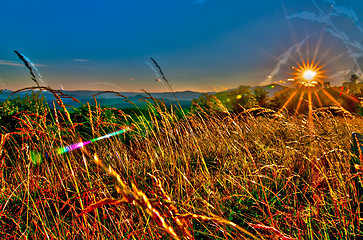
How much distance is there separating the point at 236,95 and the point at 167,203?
1349cm

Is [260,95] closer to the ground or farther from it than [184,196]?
farther from it

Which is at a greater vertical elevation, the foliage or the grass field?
the foliage

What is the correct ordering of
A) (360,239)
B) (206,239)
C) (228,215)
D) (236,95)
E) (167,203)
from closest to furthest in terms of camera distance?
(167,203) < (360,239) < (206,239) < (228,215) < (236,95)

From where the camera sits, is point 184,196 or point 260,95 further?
point 260,95

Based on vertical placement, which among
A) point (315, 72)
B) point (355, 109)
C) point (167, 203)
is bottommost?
point (355, 109)

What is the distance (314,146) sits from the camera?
9.62ft

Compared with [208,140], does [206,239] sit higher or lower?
lower

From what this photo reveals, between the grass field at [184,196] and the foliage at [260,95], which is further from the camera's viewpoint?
the foliage at [260,95]

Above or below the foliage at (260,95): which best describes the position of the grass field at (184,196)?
below

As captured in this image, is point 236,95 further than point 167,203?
Yes

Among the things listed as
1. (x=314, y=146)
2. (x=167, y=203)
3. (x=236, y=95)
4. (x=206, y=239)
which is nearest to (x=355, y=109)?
(x=236, y=95)

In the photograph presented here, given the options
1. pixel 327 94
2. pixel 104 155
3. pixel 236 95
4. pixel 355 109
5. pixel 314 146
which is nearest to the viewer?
pixel 104 155

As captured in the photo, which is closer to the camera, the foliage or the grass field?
the grass field

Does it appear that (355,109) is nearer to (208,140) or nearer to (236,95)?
(236,95)
